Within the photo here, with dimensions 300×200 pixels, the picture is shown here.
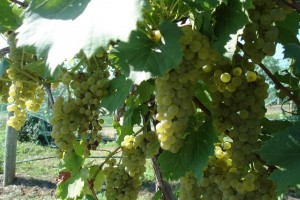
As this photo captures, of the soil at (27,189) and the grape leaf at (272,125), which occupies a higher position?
the grape leaf at (272,125)

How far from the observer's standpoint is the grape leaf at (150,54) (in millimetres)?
860

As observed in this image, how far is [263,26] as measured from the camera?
0.92 m

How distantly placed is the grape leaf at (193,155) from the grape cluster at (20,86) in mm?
654

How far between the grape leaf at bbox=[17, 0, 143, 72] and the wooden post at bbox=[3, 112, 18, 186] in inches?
171

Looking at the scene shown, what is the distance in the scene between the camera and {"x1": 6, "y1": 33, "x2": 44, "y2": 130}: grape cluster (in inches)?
58.6

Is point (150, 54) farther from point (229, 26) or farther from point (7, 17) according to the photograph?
point (7, 17)

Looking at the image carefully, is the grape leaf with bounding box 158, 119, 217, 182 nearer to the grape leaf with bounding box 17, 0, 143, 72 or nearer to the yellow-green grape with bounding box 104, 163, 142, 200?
the yellow-green grape with bounding box 104, 163, 142, 200

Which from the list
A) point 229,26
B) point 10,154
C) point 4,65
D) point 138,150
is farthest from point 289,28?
point 10,154

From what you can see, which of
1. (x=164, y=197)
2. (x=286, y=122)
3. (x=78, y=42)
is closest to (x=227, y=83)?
(x=286, y=122)

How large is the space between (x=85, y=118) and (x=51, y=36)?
50 centimetres

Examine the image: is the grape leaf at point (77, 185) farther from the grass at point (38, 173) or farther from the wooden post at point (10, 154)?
the wooden post at point (10, 154)

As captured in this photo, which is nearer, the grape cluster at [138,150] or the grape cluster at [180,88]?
the grape cluster at [180,88]

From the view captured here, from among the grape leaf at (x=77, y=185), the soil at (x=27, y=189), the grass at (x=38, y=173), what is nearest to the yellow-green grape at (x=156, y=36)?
the grape leaf at (x=77, y=185)

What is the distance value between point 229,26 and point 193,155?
35cm
